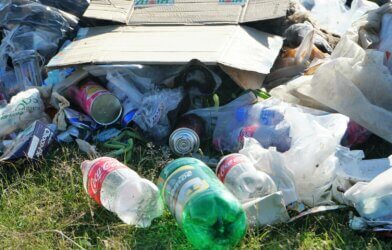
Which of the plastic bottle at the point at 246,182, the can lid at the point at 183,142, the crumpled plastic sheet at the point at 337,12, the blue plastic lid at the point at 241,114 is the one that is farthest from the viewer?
the crumpled plastic sheet at the point at 337,12

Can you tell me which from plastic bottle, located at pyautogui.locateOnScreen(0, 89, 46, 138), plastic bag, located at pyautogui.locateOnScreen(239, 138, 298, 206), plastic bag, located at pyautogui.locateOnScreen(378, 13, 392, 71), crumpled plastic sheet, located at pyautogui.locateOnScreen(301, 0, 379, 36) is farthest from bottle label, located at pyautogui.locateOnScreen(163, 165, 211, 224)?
Result: crumpled plastic sheet, located at pyautogui.locateOnScreen(301, 0, 379, 36)

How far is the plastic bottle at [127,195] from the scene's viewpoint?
A: 8.52ft

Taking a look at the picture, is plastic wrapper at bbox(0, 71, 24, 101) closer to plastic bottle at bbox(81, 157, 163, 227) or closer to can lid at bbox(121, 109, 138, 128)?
can lid at bbox(121, 109, 138, 128)

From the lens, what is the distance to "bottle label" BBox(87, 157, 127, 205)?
2654mm

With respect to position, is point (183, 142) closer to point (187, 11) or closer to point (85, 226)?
point (85, 226)

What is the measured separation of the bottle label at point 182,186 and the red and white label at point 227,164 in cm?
22

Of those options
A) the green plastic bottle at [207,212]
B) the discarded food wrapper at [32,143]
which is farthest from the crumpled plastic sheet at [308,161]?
the discarded food wrapper at [32,143]

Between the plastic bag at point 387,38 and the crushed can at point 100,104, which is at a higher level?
the plastic bag at point 387,38

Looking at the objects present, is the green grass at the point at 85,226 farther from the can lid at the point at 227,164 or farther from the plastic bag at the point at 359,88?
the plastic bag at the point at 359,88

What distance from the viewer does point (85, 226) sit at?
266 centimetres

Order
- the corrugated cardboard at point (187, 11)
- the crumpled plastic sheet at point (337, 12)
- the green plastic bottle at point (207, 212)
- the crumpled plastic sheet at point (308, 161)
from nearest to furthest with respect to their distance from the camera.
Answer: the green plastic bottle at point (207, 212) < the crumpled plastic sheet at point (308, 161) < the corrugated cardboard at point (187, 11) < the crumpled plastic sheet at point (337, 12)

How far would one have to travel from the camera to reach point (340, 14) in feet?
15.0

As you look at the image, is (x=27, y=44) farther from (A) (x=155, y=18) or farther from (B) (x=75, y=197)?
(B) (x=75, y=197)

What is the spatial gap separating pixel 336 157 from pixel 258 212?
0.53 m
